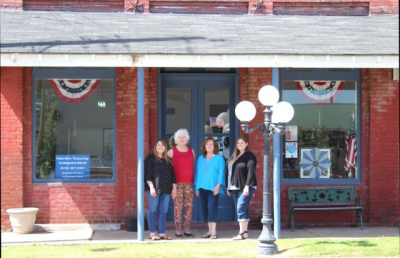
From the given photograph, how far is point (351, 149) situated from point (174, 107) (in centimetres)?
340

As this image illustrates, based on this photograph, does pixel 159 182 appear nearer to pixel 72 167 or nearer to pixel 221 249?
→ pixel 221 249

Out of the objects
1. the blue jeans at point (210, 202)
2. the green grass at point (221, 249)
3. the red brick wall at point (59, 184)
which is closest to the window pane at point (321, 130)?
the blue jeans at point (210, 202)

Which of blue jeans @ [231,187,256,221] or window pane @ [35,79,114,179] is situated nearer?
blue jeans @ [231,187,256,221]

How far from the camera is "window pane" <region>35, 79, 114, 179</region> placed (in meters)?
11.3

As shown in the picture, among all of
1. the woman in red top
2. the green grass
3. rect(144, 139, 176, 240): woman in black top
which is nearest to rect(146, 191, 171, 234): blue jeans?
rect(144, 139, 176, 240): woman in black top

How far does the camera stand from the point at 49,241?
996 cm

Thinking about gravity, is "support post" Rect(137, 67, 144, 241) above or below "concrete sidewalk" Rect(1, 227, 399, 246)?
above

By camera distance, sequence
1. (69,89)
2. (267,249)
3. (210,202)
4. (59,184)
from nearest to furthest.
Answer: (267,249) → (210,202) → (59,184) → (69,89)

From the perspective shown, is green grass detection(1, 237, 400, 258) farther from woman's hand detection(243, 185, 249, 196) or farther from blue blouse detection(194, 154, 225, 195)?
blue blouse detection(194, 154, 225, 195)

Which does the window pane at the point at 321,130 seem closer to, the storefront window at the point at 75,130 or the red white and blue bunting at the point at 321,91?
the red white and blue bunting at the point at 321,91

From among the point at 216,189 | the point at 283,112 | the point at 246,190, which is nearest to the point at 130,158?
the point at 216,189

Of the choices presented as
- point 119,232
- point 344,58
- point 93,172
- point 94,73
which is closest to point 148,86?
point 94,73

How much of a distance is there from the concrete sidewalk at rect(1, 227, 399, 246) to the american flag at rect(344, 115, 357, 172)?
1.23 metres

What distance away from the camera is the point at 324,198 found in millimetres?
11461
